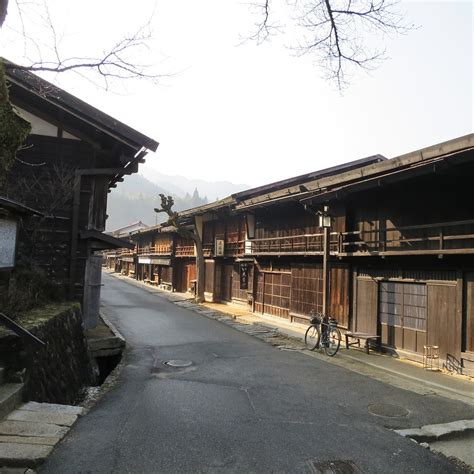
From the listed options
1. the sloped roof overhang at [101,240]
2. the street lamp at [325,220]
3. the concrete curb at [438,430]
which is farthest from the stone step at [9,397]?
the street lamp at [325,220]

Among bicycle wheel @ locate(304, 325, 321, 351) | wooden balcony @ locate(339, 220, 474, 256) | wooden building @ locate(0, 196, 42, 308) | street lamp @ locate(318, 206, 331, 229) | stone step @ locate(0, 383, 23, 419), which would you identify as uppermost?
street lamp @ locate(318, 206, 331, 229)

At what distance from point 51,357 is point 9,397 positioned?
6.74 feet

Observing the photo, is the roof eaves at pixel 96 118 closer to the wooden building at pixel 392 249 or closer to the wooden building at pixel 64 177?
the wooden building at pixel 64 177

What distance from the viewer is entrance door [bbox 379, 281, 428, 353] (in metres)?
12.6

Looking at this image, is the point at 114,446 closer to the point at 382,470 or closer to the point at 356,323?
the point at 382,470

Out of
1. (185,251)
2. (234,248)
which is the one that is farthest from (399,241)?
(185,251)

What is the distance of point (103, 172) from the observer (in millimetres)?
14016

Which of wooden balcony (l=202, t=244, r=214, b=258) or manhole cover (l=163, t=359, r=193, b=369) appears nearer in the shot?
manhole cover (l=163, t=359, r=193, b=369)

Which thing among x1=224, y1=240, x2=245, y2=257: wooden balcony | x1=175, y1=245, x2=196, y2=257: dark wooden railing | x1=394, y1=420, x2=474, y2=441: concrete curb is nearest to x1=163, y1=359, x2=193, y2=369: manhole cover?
x1=394, y1=420, x2=474, y2=441: concrete curb

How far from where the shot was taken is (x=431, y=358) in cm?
1192

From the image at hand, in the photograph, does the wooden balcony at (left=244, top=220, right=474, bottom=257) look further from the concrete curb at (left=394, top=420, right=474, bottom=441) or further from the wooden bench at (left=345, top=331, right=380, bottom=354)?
the concrete curb at (left=394, top=420, right=474, bottom=441)

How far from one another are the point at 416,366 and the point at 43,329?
9988 millimetres

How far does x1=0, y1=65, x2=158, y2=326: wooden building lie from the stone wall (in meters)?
2.88

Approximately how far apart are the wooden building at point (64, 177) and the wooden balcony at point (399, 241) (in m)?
7.76
